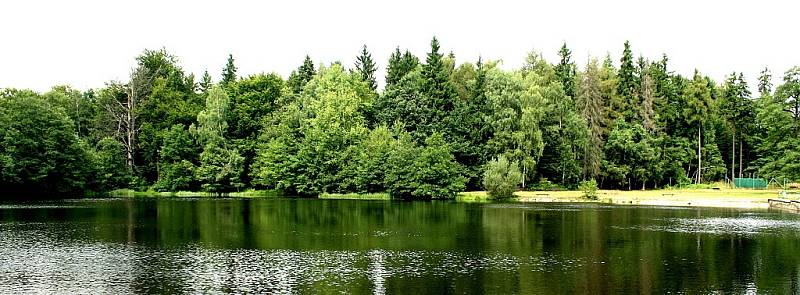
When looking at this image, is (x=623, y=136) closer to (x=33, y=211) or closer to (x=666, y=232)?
(x=666, y=232)

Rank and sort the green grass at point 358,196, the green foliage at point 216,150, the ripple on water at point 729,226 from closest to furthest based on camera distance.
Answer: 1. the ripple on water at point 729,226
2. the green grass at point 358,196
3. the green foliage at point 216,150

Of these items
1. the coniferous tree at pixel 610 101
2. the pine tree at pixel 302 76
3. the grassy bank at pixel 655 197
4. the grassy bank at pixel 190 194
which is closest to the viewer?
the grassy bank at pixel 655 197

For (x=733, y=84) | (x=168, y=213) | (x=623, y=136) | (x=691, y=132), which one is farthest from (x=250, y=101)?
(x=733, y=84)

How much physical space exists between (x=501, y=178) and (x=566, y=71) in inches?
1254

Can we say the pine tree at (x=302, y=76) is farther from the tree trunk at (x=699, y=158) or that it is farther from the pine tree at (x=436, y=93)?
the tree trunk at (x=699, y=158)

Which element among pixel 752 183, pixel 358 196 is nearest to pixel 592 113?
pixel 752 183

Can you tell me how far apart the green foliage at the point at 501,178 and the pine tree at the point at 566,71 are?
63.5 feet

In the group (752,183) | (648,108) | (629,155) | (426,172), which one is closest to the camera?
(426,172)

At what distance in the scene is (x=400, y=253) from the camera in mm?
31719

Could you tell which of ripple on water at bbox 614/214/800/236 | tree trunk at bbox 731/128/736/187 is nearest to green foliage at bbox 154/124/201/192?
ripple on water at bbox 614/214/800/236

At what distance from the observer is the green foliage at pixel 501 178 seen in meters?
73.7

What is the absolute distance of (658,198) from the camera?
242 ft

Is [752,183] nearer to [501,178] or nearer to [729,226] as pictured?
[501,178]

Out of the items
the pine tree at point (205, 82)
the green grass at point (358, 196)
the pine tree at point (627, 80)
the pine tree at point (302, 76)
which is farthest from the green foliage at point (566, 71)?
the pine tree at point (205, 82)
